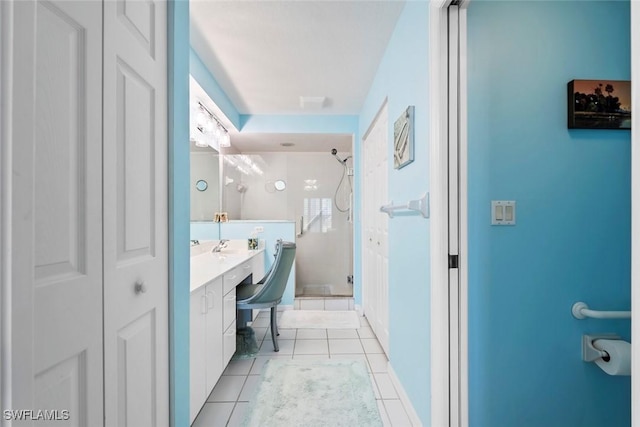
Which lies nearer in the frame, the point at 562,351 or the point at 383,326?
the point at 562,351

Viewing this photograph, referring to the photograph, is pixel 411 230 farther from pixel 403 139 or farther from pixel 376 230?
pixel 376 230

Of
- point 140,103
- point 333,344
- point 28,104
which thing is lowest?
point 333,344

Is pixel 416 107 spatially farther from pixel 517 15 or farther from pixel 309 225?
pixel 309 225

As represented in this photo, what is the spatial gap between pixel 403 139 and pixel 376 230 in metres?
1.24

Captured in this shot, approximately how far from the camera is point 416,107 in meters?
1.61

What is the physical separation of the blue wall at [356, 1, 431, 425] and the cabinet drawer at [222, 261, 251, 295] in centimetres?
112

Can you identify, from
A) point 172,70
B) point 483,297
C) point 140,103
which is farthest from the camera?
point 483,297

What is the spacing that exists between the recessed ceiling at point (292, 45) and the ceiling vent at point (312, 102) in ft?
0.18

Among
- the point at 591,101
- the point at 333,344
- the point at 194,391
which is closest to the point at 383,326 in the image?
the point at 333,344

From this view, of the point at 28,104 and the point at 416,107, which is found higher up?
the point at 416,107

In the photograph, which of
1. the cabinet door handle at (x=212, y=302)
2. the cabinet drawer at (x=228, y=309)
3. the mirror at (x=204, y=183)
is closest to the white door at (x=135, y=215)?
the cabinet door handle at (x=212, y=302)

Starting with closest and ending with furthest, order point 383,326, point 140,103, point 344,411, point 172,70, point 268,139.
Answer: point 140,103
point 172,70
point 344,411
point 383,326
point 268,139

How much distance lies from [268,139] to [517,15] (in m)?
2.96

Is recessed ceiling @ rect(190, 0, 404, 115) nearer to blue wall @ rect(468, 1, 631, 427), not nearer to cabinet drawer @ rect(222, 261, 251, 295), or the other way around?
blue wall @ rect(468, 1, 631, 427)
